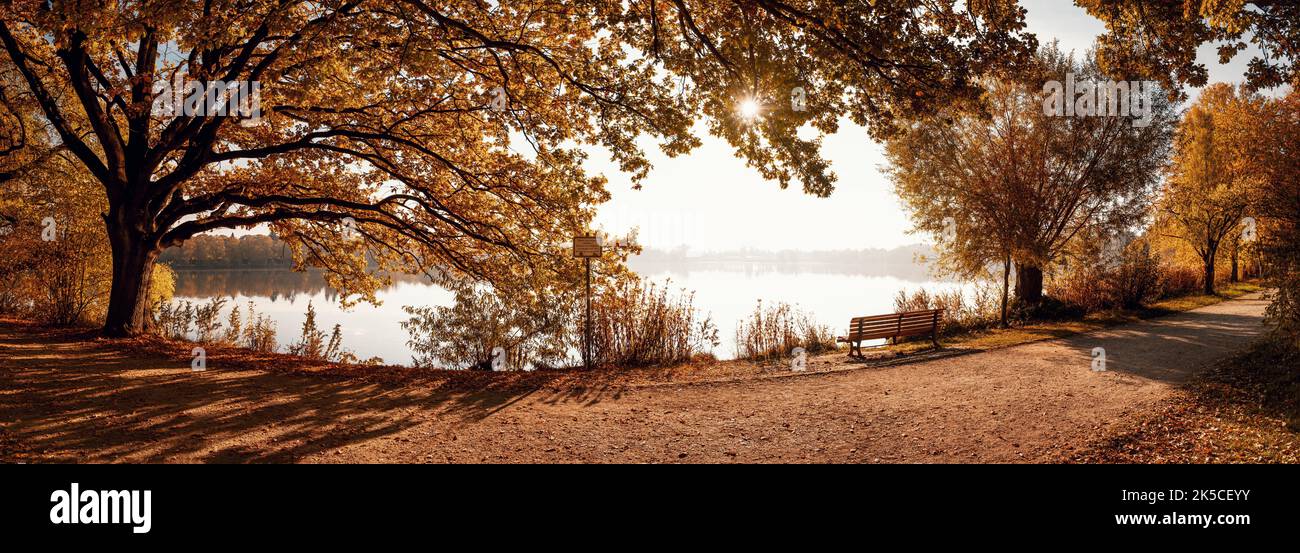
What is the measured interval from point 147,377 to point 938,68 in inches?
517

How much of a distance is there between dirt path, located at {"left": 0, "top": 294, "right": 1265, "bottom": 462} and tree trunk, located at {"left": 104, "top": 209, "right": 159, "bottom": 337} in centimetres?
171

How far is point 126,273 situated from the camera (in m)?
12.4

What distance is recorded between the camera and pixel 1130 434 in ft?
20.6

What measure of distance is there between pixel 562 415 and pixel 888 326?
348 inches

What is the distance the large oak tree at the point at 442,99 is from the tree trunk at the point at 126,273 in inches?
1.8

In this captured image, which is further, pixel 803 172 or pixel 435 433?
pixel 803 172

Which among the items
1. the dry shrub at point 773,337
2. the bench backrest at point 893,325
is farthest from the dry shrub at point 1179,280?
the dry shrub at point 773,337

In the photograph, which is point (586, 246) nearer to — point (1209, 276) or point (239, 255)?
point (1209, 276)

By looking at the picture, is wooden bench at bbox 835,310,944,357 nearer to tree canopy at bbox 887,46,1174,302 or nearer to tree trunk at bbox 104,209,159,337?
tree canopy at bbox 887,46,1174,302

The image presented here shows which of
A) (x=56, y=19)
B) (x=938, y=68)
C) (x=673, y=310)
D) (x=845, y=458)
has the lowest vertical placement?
(x=845, y=458)

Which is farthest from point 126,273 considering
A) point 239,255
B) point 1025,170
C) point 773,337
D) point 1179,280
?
point 239,255
